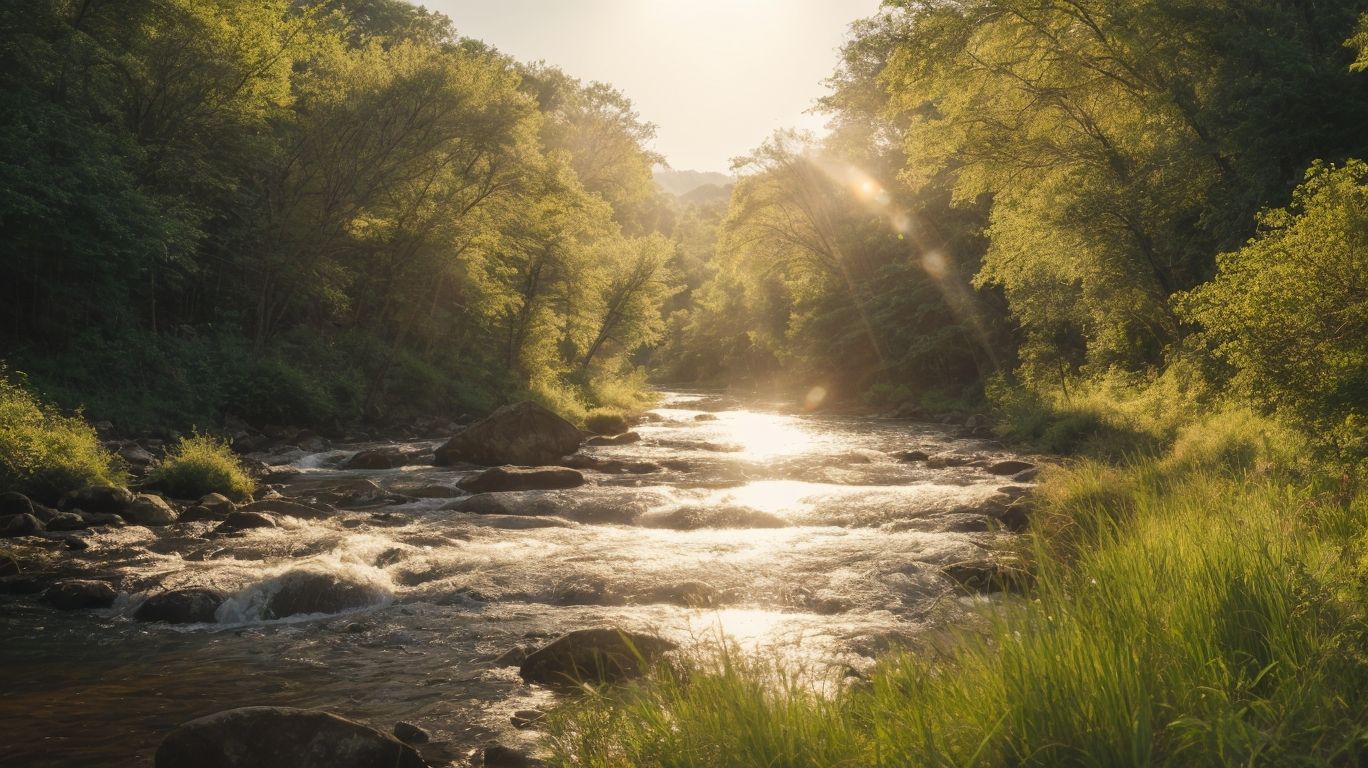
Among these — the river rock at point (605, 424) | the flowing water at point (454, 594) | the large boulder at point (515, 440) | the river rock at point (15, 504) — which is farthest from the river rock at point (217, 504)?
the river rock at point (605, 424)

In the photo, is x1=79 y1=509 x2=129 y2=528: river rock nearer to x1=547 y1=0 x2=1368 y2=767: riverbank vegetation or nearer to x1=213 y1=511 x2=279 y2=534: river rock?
x1=213 y1=511 x2=279 y2=534: river rock

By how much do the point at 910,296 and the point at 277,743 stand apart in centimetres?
3668

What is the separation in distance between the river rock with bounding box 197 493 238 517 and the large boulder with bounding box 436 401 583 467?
7283 mm

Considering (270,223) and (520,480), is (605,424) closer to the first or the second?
(270,223)

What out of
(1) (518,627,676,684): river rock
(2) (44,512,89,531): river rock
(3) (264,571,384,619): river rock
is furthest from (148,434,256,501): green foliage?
(1) (518,627,676,684): river rock

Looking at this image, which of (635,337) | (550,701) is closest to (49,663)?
(550,701)

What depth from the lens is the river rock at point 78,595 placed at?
8.70 meters

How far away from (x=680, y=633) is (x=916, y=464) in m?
13.8

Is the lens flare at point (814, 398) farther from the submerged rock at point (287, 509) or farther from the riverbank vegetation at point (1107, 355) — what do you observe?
the submerged rock at point (287, 509)

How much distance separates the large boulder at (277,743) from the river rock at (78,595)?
4505 mm

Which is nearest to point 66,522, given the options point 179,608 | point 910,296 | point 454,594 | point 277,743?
point 179,608

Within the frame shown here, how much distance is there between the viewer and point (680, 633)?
8.18 metres

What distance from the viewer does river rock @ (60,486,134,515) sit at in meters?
12.8

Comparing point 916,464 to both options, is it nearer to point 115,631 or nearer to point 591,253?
point 115,631
